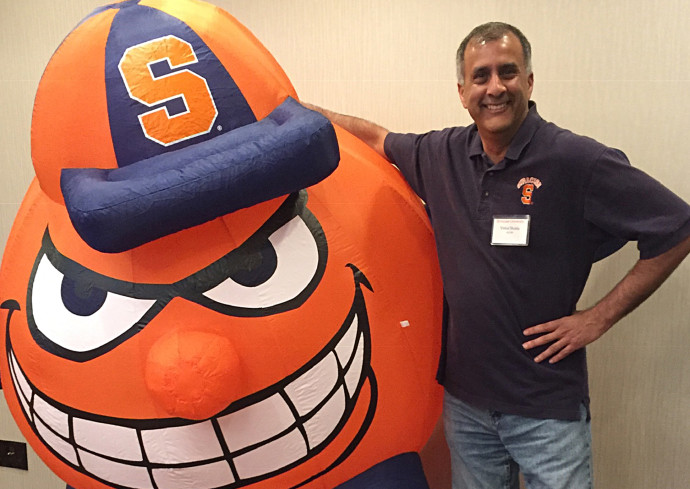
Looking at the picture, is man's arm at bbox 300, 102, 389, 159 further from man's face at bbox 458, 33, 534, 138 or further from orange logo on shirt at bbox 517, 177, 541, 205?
orange logo on shirt at bbox 517, 177, 541, 205

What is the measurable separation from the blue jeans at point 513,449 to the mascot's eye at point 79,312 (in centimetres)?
82

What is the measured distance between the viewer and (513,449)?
4.84 ft

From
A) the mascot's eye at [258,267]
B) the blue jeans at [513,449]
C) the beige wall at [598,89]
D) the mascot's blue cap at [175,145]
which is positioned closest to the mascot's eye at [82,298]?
the mascot's blue cap at [175,145]

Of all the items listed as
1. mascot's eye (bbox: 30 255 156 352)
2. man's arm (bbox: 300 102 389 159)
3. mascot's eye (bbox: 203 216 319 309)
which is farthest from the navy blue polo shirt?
mascot's eye (bbox: 30 255 156 352)

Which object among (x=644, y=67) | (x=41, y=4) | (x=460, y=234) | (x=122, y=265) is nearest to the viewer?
(x=122, y=265)

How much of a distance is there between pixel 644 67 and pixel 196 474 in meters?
1.61

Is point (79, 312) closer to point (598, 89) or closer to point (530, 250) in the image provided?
point (530, 250)

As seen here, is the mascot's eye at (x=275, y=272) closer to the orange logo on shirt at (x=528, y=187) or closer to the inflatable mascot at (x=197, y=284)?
the inflatable mascot at (x=197, y=284)

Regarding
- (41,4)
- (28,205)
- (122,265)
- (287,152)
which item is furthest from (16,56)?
(287,152)

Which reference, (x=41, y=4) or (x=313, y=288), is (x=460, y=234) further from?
(x=41, y=4)

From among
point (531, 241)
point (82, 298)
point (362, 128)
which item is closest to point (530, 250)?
point (531, 241)

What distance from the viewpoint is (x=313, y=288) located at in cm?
125

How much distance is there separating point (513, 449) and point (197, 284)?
0.84 metres

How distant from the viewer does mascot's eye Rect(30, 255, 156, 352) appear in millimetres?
1209
